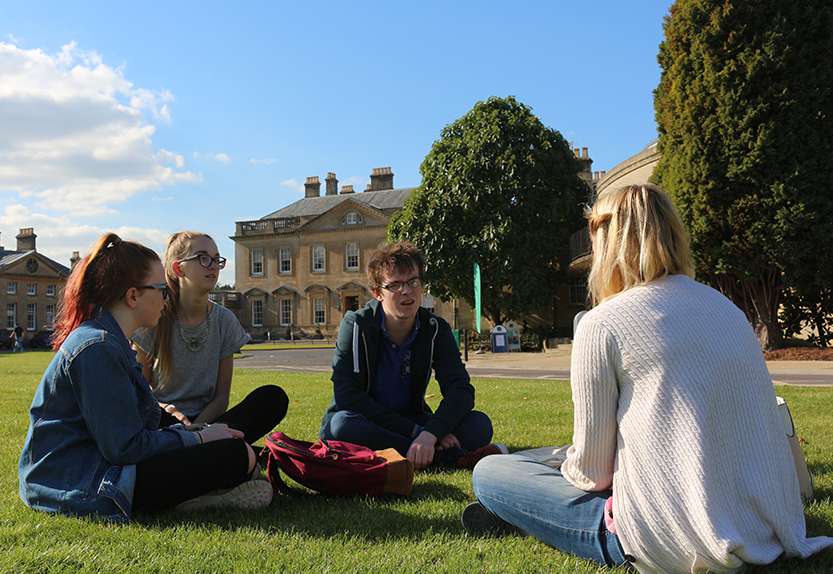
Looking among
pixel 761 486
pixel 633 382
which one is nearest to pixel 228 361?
pixel 633 382

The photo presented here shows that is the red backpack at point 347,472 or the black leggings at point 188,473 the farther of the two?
the red backpack at point 347,472

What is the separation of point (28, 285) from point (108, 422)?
75.5m

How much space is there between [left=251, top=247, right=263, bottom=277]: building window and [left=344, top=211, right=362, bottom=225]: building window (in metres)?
8.43

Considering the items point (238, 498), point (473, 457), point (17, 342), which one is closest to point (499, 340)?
point (473, 457)

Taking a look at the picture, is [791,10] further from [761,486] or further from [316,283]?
[316,283]

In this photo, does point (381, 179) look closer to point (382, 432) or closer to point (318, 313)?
point (318, 313)

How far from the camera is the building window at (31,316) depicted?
6925 cm

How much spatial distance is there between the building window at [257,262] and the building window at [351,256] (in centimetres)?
783

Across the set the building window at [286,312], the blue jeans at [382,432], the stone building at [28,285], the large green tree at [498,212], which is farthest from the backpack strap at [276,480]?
the stone building at [28,285]

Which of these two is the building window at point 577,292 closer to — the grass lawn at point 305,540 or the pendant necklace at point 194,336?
the grass lawn at point 305,540

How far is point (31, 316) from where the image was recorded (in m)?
69.7

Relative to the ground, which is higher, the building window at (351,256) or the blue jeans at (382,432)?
the building window at (351,256)

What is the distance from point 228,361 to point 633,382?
329 centimetres

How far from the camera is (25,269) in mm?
69750
